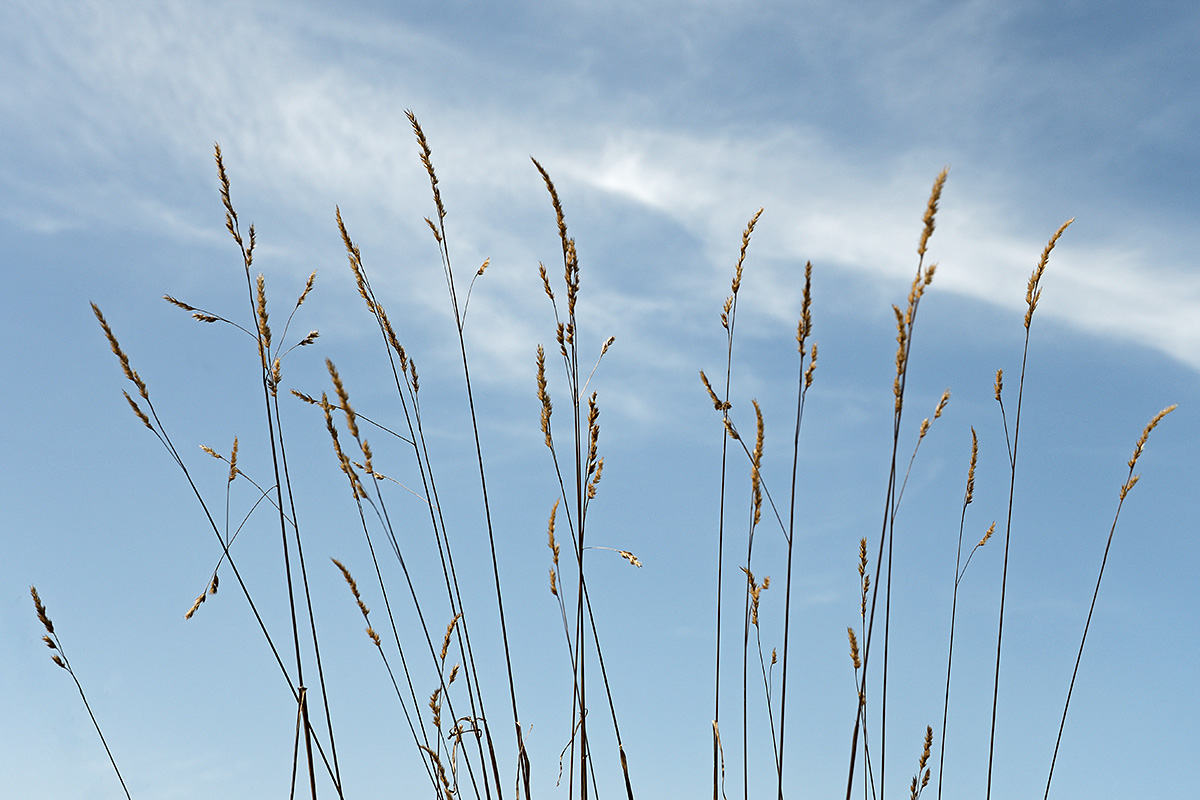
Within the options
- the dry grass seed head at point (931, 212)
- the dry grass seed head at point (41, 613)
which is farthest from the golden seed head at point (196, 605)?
the dry grass seed head at point (931, 212)

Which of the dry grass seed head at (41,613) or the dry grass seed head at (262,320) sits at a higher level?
the dry grass seed head at (262,320)

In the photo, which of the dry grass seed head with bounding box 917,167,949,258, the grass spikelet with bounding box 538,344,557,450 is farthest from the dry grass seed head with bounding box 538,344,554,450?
the dry grass seed head with bounding box 917,167,949,258

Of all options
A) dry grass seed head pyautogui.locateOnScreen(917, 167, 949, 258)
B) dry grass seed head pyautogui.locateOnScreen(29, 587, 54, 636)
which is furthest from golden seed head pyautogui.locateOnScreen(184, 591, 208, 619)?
dry grass seed head pyautogui.locateOnScreen(917, 167, 949, 258)

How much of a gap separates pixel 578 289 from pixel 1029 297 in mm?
1042

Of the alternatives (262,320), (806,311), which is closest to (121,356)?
(262,320)

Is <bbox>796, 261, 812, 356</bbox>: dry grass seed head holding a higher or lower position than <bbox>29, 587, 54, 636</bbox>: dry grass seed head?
higher

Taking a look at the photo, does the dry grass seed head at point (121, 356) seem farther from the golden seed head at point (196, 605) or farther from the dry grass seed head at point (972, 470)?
the dry grass seed head at point (972, 470)

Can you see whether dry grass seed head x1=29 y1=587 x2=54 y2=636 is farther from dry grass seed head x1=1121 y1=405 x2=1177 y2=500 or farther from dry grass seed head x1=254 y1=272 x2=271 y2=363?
dry grass seed head x1=1121 y1=405 x2=1177 y2=500

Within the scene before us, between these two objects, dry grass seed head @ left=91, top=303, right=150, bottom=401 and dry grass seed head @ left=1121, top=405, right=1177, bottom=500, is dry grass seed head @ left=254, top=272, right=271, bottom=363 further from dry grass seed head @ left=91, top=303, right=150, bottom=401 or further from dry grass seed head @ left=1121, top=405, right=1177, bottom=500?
dry grass seed head @ left=1121, top=405, right=1177, bottom=500

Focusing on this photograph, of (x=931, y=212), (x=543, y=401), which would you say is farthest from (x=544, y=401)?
(x=931, y=212)

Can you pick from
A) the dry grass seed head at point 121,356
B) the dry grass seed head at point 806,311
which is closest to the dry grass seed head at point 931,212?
the dry grass seed head at point 806,311

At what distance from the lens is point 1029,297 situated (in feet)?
6.88

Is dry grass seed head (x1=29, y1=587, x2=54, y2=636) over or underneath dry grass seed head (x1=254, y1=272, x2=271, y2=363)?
underneath

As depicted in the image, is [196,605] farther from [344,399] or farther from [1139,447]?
[1139,447]
